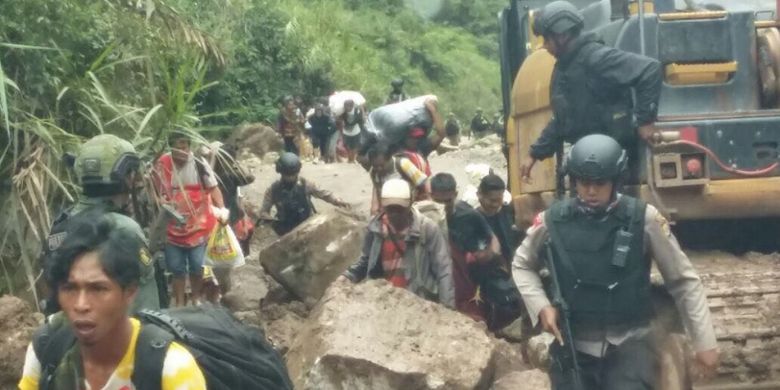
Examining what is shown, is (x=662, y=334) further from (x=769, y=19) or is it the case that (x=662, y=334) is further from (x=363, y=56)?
(x=363, y=56)

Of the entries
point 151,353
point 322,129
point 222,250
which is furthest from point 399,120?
point 322,129

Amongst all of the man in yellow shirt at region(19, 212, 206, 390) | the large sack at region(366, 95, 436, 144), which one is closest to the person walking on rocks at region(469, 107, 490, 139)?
the large sack at region(366, 95, 436, 144)

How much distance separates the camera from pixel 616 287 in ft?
19.5

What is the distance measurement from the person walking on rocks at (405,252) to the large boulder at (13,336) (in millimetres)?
1857

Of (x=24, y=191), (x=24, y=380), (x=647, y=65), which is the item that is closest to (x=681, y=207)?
(x=647, y=65)

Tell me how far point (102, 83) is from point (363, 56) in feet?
92.7

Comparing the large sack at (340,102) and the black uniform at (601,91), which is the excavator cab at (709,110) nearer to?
the black uniform at (601,91)

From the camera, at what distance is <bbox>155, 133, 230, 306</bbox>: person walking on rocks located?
1007 cm

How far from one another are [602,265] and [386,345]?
2384 millimetres

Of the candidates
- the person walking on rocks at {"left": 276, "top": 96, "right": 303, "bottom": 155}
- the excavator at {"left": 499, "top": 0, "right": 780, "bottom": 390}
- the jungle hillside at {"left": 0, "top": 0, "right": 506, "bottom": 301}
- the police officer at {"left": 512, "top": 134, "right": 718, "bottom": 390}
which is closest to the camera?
the police officer at {"left": 512, "top": 134, "right": 718, "bottom": 390}

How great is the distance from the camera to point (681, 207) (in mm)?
8094

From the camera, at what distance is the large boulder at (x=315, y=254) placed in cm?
1170

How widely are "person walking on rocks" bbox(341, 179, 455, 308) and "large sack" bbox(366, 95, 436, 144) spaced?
2.54 metres

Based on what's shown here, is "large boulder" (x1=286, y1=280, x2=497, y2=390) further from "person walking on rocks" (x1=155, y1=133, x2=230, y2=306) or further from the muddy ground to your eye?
"person walking on rocks" (x1=155, y1=133, x2=230, y2=306)
